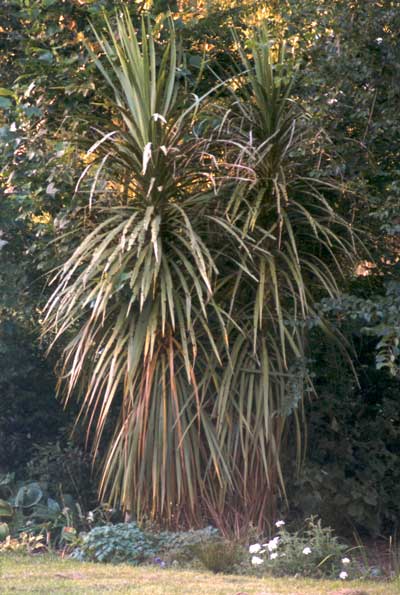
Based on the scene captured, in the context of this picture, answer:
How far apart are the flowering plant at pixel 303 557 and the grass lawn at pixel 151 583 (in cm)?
24

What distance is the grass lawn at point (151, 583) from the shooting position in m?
5.95

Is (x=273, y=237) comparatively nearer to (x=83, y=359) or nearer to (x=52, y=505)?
(x=83, y=359)

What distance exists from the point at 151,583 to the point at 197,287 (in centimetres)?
202

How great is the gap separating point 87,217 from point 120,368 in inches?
51.4

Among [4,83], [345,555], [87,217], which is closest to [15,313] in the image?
[87,217]

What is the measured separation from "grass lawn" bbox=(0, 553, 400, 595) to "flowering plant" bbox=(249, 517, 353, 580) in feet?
0.77

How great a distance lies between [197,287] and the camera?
696cm

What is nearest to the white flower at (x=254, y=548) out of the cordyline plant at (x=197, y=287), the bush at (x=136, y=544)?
the bush at (x=136, y=544)

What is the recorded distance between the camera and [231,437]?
7398 millimetres

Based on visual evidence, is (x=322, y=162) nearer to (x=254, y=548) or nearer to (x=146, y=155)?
(x=146, y=155)

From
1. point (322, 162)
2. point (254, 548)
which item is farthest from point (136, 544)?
point (322, 162)

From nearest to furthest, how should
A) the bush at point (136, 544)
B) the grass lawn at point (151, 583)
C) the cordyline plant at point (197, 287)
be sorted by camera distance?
the grass lawn at point (151, 583)
the bush at point (136, 544)
the cordyline plant at point (197, 287)

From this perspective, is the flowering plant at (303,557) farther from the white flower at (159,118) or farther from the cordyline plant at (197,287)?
the white flower at (159,118)

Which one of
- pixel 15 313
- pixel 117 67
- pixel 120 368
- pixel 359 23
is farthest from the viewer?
pixel 15 313
